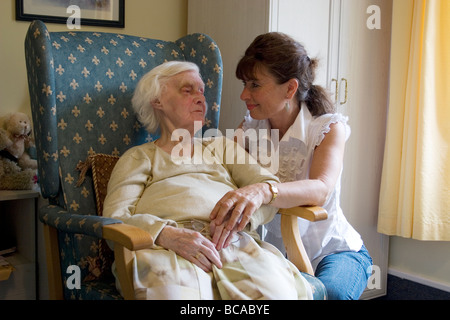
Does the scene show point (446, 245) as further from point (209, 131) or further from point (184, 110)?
point (184, 110)

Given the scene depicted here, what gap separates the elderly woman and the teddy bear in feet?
1.87

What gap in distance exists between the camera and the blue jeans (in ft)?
4.99

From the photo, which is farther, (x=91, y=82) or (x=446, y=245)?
(x=446, y=245)

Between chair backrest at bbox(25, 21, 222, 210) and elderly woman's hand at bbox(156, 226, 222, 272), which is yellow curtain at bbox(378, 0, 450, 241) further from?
elderly woman's hand at bbox(156, 226, 222, 272)

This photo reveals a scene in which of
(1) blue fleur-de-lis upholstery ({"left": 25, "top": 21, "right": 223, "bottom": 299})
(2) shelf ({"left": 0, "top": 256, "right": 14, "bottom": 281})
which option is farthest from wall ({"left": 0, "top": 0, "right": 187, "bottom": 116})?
(2) shelf ({"left": 0, "top": 256, "right": 14, "bottom": 281})

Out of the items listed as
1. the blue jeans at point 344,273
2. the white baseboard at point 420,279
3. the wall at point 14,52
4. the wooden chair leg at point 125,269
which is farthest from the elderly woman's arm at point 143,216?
the white baseboard at point 420,279

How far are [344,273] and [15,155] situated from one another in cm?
133

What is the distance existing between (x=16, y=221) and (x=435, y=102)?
6.33 ft

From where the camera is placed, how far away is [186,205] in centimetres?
149

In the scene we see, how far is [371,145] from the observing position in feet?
8.45
